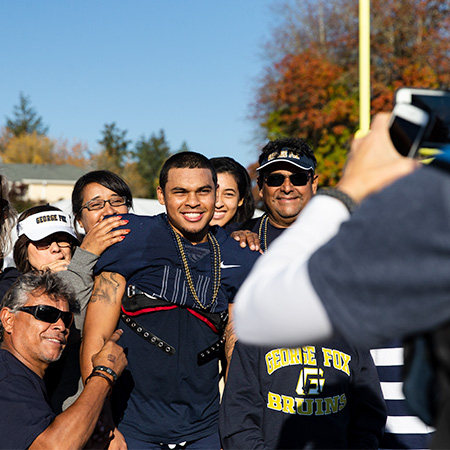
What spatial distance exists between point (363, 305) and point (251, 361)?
2072 mm

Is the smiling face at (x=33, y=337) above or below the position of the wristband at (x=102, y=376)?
above

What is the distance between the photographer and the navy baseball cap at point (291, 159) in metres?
4.16

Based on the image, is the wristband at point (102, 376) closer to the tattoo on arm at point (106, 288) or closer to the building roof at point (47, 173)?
the tattoo on arm at point (106, 288)

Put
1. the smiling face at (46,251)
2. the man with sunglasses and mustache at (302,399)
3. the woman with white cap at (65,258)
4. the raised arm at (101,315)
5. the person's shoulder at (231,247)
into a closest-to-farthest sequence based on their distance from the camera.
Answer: the man with sunglasses and mustache at (302,399), the raised arm at (101,315), the woman with white cap at (65,258), the person's shoulder at (231,247), the smiling face at (46,251)

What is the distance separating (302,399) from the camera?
2.91 m

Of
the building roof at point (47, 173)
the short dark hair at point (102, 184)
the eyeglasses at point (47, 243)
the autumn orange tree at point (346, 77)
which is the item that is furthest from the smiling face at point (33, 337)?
the building roof at point (47, 173)

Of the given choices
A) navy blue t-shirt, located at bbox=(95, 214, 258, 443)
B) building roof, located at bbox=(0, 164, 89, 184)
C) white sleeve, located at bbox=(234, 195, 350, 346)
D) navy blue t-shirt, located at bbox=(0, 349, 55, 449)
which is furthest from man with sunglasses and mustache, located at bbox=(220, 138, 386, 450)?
building roof, located at bbox=(0, 164, 89, 184)

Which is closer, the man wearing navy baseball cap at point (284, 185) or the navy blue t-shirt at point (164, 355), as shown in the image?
the navy blue t-shirt at point (164, 355)

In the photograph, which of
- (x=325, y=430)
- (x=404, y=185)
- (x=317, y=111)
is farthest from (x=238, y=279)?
(x=317, y=111)

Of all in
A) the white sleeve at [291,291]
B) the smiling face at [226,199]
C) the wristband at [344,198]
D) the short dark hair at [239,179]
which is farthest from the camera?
the short dark hair at [239,179]

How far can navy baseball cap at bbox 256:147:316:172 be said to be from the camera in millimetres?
4160

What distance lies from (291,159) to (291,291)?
3.12m

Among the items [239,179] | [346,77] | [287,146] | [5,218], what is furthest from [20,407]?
[346,77]

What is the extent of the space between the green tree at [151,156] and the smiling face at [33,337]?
2340 inches
